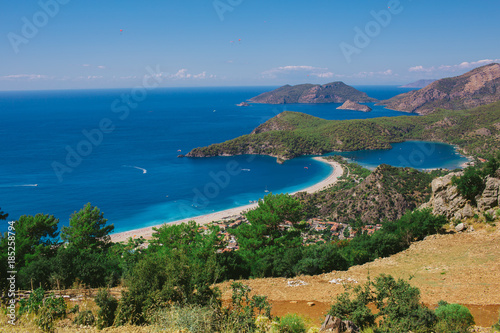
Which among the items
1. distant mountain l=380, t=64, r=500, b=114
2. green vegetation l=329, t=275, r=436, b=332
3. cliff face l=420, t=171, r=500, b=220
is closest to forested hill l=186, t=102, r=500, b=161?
distant mountain l=380, t=64, r=500, b=114

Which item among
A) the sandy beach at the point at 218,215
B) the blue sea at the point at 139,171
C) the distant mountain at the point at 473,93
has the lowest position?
the sandy beach at the point at 218,215

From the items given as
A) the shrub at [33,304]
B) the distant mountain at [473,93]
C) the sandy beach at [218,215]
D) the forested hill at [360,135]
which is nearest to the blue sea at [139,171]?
the sandy beach at [218,215]

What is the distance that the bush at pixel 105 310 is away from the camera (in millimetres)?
7778

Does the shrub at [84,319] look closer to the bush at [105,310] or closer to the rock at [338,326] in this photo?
the bush at [105,310]

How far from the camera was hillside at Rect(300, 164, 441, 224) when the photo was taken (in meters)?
45.9

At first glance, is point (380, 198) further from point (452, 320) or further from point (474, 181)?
point (452, 320)

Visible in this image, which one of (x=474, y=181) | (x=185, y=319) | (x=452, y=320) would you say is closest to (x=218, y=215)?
(x=474, y=181)

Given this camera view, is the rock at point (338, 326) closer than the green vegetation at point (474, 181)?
Yes

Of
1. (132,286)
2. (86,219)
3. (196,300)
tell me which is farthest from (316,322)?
(86,219)

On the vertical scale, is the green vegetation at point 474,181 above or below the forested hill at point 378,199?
above

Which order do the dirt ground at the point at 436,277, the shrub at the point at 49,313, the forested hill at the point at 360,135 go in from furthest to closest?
the forested hill at the point at 360,135 → the dirt ground at the point at 436,277 → the shrub at the point at 49,313

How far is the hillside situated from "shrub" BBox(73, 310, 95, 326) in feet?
140

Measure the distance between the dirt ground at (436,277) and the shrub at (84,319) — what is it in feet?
14.2

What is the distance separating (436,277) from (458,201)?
→ 8.97m
